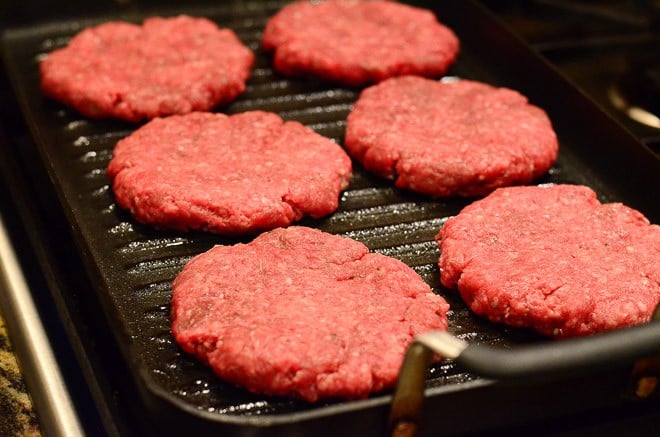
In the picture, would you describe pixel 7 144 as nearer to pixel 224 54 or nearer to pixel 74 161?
pixel 74 161

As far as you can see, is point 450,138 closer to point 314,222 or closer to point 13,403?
point 314,222

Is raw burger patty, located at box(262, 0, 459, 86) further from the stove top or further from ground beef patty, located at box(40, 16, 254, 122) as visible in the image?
the stove top

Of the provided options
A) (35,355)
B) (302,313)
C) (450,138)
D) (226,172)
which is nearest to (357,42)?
(450,138)

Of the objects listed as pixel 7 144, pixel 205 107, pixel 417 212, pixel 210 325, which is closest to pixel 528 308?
pixel 417 212

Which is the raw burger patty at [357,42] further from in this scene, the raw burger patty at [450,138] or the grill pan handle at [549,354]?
the grill pan handle at [549,354]

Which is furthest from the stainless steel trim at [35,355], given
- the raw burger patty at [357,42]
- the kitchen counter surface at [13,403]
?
the raw burger patty at [357,42]
